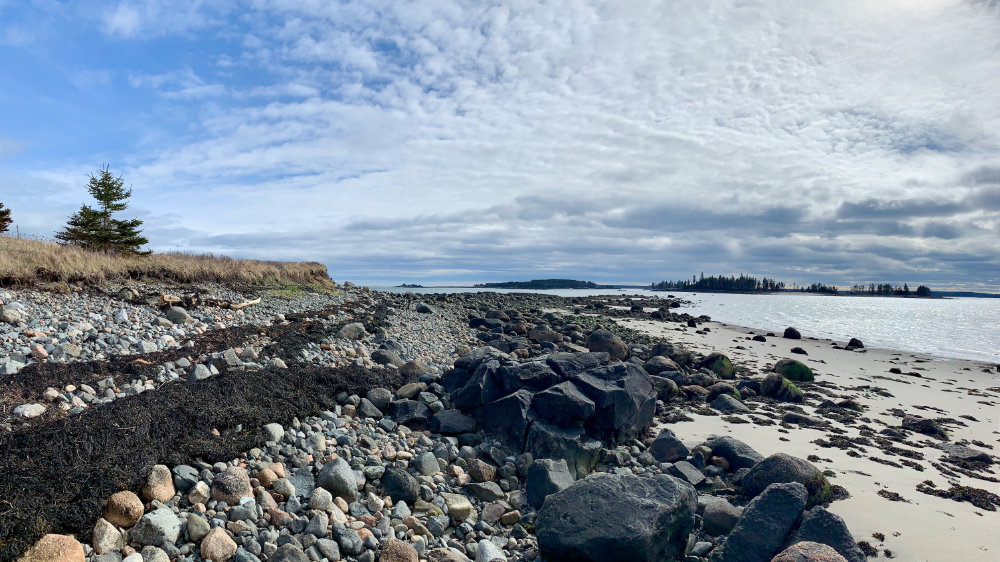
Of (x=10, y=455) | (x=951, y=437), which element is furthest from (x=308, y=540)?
(x=951, y=437)

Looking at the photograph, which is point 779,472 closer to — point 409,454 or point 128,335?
point 409,454

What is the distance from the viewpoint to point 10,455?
4.89 meters

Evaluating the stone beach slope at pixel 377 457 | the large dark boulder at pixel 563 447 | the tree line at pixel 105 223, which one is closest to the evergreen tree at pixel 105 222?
the tree line at pixel 105 223

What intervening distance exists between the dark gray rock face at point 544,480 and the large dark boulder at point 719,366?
35.5 ft

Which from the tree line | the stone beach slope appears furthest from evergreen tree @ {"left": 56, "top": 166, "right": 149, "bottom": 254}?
the stone beach slope

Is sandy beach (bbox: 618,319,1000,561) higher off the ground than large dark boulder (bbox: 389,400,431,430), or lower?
lower

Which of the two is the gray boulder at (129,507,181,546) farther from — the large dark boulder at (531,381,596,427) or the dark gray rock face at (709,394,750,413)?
the dark gray rock face at (709,394,750,413)

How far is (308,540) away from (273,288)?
21848 mm

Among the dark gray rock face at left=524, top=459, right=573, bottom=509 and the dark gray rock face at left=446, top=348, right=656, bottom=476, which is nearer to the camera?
the dark gray rock face at left=524, top=459, right=573, bottom=509

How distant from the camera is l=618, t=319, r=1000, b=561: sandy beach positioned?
5.90 metres

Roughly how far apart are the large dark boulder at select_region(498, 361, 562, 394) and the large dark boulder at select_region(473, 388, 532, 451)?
1.26 feet

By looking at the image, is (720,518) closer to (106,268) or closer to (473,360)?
(473,360)

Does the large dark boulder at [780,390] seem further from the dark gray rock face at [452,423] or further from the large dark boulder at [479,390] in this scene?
the dark gray rock face at [452,423]

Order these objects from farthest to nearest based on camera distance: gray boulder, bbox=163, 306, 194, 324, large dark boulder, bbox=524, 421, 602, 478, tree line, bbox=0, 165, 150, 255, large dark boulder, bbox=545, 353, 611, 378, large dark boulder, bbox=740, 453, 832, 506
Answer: tree line, bbox=0, 165, 150, 255, gray boulder, bbox=163, 306, 194, 324, large dark boulder, bbox=545, 353, 611, 378, large dark boulder, bbox=524, 421, 602, 478, large dark boulder, bbox=740, 453, 832, 506
